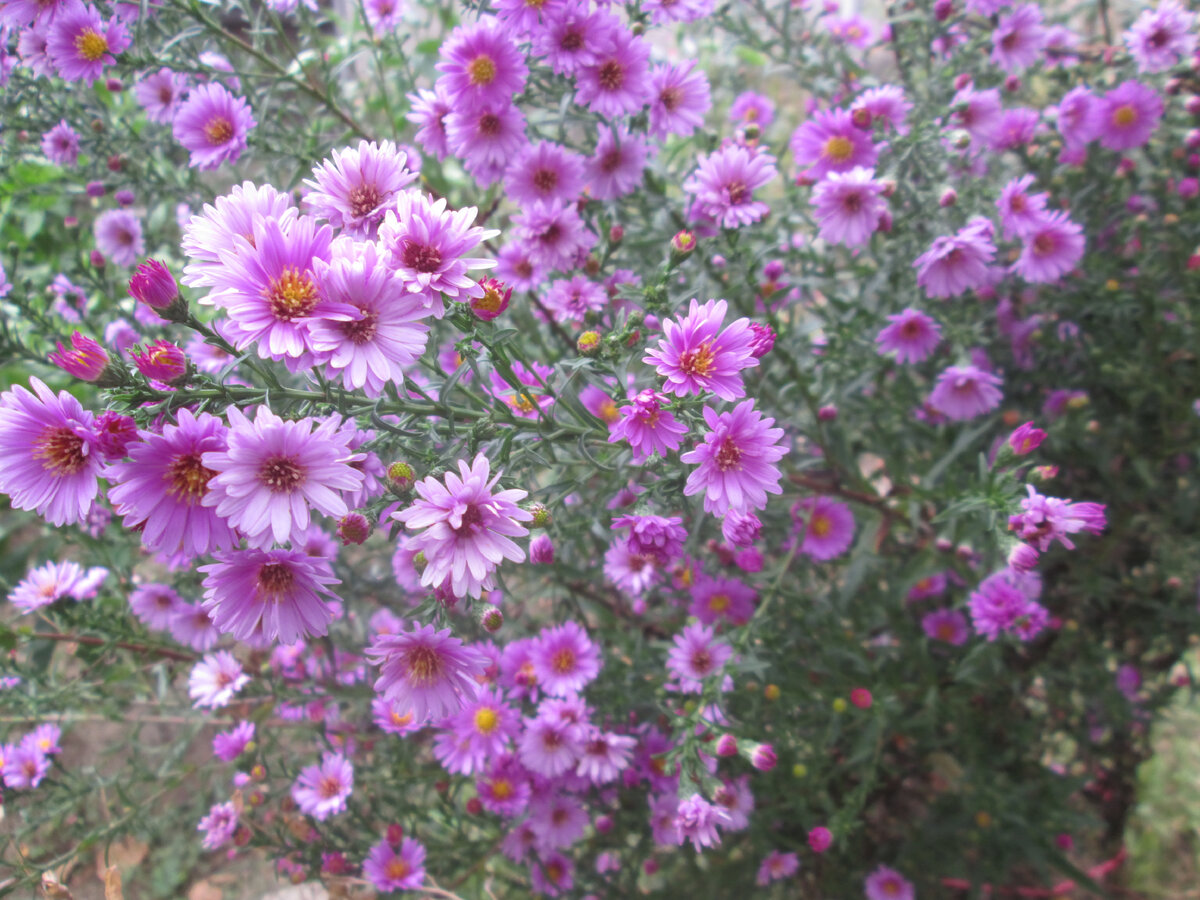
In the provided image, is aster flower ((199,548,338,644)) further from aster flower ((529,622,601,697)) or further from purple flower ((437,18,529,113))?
purple flower ((437,18,529,113))

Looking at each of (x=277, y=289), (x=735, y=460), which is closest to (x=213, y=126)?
(x=277, y=289)

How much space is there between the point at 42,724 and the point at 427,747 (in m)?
1.02

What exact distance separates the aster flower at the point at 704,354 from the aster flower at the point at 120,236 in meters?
1.94

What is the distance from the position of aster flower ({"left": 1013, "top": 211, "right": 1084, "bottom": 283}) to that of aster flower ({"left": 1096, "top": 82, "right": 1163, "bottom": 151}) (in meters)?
0.43

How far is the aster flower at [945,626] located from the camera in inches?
85.0

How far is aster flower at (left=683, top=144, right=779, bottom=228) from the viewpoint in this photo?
5.21 ft

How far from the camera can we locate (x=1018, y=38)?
210 cm

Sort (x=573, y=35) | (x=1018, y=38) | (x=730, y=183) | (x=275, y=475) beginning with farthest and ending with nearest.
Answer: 1. (x=1018, y=38)
2. (x=730, y=183)
3. (x=573, y=35)
4. (x=275, y=475)

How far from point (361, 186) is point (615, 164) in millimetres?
764

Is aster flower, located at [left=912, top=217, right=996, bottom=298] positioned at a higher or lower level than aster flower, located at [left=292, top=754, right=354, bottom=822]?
higher

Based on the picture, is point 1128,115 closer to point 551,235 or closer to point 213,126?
point 551,235

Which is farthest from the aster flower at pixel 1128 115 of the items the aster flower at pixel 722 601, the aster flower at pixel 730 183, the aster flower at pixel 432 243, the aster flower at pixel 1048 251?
the aster flower at pixel 432 243

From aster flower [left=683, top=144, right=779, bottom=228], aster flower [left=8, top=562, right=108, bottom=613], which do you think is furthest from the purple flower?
aster flower [left=8, top=562, right=108, bottom=613]

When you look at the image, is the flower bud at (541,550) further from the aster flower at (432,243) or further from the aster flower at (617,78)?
the aster flower at (617,78)
